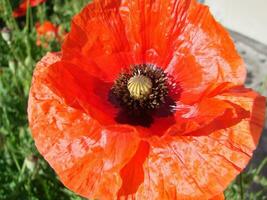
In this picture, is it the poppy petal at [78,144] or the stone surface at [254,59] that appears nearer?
the poppy petal at [78,144]

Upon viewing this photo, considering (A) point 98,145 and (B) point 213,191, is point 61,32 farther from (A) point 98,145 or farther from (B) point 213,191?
(B) point 213,191

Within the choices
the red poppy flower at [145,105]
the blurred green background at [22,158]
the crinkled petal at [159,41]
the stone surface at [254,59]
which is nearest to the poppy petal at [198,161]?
the red poppy flower at [145,105]

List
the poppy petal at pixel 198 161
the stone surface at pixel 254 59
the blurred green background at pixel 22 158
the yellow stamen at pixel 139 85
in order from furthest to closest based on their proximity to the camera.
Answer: the stone surface at pixel 254 59 → the blurred green background at pixel 22 158 → the yellow stamen at pixel 139 85 → the poppy petal at pixel 198 161

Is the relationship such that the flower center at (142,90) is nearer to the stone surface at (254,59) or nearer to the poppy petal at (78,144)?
the poppy petal at (78,144)

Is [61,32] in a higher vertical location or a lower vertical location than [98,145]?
lower

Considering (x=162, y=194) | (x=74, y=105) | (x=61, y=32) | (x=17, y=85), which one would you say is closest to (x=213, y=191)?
(x=162, y=194)

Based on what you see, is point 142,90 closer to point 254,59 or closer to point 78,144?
point 78,144

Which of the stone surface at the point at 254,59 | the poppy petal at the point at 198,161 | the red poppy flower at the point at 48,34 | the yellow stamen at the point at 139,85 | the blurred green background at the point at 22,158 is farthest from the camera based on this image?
the stone surface at the point at 254,59
